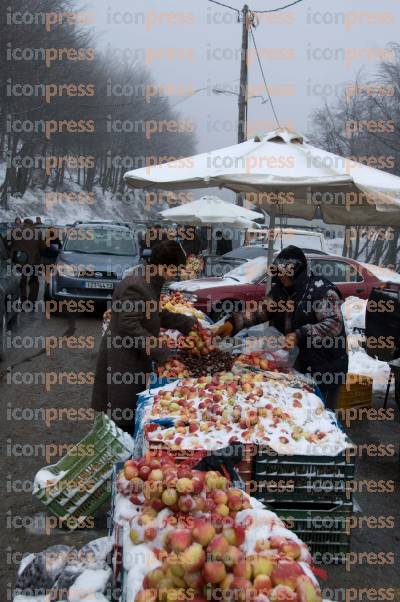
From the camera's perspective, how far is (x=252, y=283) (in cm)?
1279

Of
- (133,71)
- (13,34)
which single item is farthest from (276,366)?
(133,71)

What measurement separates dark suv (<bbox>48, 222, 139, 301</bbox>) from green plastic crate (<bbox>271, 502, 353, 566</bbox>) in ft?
33.5

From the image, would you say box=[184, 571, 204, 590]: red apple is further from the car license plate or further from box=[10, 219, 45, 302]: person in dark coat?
box=[10, 219, 45, 302]: person in dark coat

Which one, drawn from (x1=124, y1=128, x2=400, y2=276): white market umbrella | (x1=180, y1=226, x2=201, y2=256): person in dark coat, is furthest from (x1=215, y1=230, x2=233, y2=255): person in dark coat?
(x1=124, y1=128, x2=400, y2=276): white market umbrella

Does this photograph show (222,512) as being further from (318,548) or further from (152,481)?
(318,548)

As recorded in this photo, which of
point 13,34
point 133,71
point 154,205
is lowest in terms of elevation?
point 154,205

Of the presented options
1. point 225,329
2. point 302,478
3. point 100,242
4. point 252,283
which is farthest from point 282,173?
point 100,242

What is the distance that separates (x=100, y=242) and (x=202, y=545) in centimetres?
1350

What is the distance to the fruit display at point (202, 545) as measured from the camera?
2463mm

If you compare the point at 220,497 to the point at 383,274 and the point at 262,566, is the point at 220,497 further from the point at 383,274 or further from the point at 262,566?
the point at 383,274

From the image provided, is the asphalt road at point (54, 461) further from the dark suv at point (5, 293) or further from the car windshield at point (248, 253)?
the car windshield at point (248, 253)

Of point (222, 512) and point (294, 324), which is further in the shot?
point (294, 324)

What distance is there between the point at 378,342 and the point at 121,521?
5.09 metres

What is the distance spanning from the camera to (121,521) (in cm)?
309
